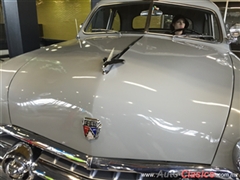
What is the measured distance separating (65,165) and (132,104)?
44 centimetres

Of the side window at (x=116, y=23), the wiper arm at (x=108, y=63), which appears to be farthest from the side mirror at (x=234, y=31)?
the wiper arm at (x=108, y=63)

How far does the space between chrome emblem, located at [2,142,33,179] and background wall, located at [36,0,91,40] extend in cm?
815

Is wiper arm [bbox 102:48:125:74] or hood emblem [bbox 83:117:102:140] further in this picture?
wiper arm [bbox 102:48:125:74]

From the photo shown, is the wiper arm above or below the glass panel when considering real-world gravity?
below

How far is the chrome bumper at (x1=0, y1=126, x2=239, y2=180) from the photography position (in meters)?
0.99

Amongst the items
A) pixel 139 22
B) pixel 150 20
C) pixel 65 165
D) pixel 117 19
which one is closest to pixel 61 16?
pixel 117 19

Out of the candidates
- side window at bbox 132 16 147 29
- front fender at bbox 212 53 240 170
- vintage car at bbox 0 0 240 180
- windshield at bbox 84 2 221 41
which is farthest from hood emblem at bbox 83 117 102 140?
side window at bbox 132 16 147 29

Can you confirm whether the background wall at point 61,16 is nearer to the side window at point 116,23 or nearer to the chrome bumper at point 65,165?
the side window at point 116,23

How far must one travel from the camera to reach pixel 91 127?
106cm

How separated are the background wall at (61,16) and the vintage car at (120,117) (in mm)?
7928

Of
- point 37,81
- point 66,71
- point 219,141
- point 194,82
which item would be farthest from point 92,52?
point 219,141

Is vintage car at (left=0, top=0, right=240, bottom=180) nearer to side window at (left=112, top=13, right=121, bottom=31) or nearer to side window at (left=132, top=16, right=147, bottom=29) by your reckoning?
side window at (left=132, top=16, right=147, bottom=29)

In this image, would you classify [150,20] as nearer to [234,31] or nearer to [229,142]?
[234,31]

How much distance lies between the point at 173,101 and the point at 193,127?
0.14m
